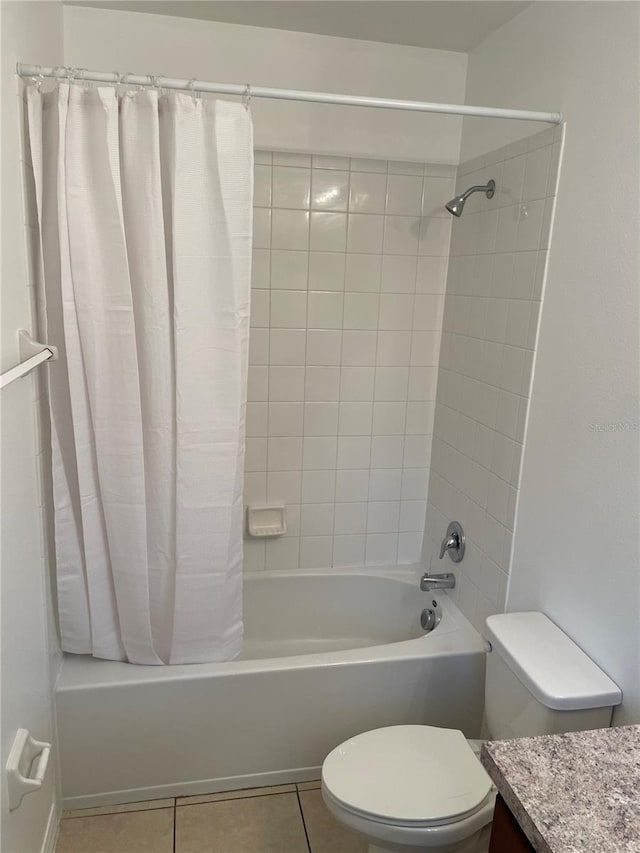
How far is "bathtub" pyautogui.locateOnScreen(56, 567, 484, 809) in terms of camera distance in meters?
1.86

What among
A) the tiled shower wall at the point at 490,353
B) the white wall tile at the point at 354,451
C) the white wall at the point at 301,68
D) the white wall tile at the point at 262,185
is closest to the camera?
the tiled shower wall at the point at 490,353

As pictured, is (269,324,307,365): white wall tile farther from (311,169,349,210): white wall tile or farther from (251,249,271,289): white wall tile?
(311,169,349,210): white wall tile

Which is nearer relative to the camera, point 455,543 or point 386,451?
point 455,543

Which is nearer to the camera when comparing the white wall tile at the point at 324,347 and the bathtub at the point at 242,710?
the bathtub at the point at 242,710

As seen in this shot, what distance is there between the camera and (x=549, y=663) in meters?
1.55

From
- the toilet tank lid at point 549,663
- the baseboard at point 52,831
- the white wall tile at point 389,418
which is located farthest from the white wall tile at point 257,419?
the baseboard at point 52,831

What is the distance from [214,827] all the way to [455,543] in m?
1.19

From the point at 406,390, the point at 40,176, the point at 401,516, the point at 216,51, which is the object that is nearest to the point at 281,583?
the point at 401,516

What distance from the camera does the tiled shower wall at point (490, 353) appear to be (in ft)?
6.09

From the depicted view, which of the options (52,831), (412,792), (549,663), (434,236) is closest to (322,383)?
(434,236)

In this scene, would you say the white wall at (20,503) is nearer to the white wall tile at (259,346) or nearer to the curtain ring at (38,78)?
the curtain ring at (38,78)

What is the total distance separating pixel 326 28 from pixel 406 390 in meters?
1.29

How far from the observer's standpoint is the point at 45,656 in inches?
67.8

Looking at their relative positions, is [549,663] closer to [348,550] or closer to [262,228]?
[348,550]
